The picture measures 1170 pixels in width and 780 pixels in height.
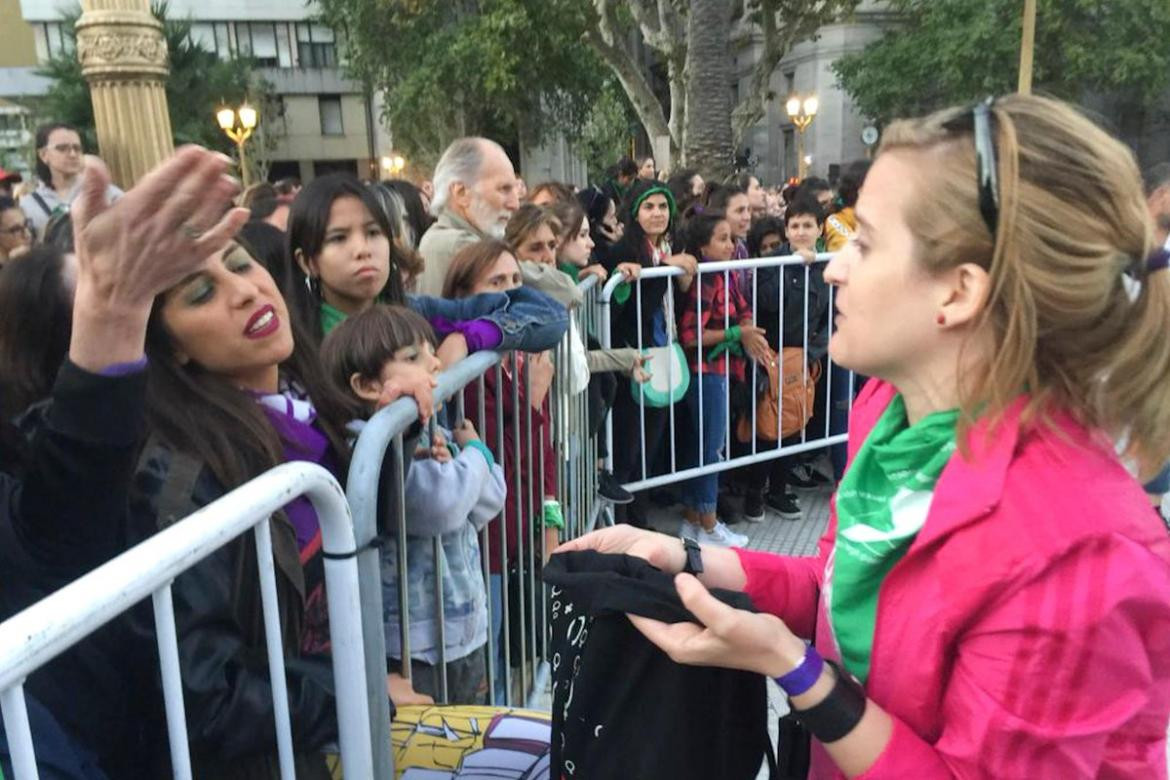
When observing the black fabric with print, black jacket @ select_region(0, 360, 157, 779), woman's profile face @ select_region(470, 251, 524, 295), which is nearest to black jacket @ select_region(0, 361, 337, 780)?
black jacket @ select_region(0, 360, 157, 779)

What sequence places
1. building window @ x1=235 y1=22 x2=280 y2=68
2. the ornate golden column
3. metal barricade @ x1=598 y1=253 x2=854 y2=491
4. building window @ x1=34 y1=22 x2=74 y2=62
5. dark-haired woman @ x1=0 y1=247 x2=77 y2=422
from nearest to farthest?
dark-haired woman @ x1=0 y1=247 x2=77 y2=422 < metal barricade @ x1=598 y1=253 x2=854 y2=491 < the ornate golden column < building window @ x1=34 y1=22 x2=74 y2=62 < building window @ x1=235 y1=22 x2=280 y2=68

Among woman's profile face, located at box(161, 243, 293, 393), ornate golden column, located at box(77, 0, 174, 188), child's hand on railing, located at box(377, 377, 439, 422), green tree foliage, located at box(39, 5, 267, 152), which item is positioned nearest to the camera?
woman's profile face, located at box(161, 243, 293, 393)

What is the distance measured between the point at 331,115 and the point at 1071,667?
48.7m

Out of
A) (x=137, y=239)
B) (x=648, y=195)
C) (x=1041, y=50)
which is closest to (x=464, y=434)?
(x=137, y=239)

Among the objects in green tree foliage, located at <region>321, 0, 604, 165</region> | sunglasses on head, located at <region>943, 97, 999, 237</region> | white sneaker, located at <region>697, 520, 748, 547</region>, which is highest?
green tree foliage, located at <region>321, 0, 604, 165</region>

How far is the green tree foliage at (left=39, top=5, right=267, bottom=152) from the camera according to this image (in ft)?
106

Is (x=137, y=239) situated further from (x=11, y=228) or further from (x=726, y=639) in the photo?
(x=11, y=228)

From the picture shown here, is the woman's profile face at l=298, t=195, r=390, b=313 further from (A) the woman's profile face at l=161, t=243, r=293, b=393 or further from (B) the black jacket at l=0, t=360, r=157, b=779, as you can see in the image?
(B) the black jacket at l=0, t=360, r=157, b=779

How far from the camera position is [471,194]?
3.85 m

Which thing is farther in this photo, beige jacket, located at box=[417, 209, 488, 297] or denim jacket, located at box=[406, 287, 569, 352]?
beige jacket, located at box=[417, 209, 488, 297]

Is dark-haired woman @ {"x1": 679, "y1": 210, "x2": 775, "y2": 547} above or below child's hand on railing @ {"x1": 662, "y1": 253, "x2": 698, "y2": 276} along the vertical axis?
below

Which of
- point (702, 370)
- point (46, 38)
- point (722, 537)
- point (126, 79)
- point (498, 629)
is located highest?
point (46, 38)

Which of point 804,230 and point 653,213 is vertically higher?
point 653,213

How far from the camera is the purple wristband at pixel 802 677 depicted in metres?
1.19
